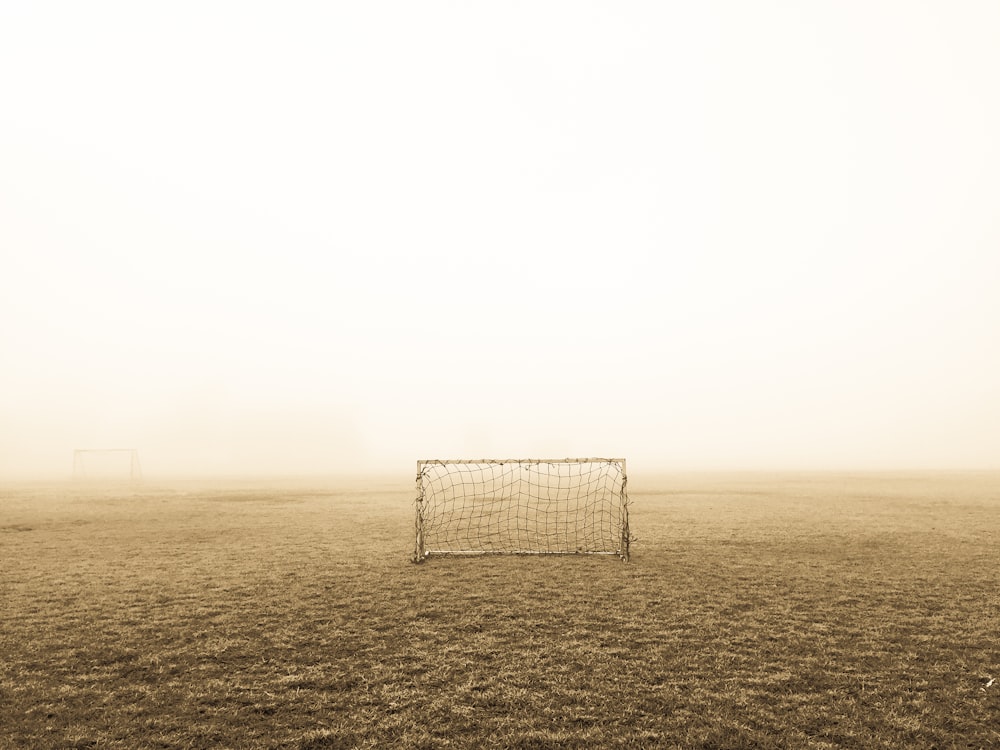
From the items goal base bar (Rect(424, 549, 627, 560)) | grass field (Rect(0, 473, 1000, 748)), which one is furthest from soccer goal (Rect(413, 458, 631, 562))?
grass field (Rect(0, 473, 1000, 748))

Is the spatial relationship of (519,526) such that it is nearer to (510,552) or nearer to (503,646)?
(510,552)

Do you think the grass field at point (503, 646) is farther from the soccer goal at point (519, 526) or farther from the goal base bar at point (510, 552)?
the soccer goal at point (519, 526)

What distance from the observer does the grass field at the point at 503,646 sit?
4.43 meters

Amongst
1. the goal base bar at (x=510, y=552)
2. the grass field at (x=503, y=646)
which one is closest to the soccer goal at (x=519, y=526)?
the goal base bar at (x=510, y=552)

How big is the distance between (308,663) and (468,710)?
2001 millimetres

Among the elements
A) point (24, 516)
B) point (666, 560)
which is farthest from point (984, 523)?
point (24, 516)

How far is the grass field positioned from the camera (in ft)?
14.5

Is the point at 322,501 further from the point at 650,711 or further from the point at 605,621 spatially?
the point at 650,711

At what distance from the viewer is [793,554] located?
1106cm

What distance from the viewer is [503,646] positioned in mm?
6121

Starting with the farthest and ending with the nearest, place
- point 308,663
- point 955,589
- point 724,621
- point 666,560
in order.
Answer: point 666,560 < point 955,589 < point 724,621 < point 308,663

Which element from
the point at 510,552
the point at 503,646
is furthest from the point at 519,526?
the point at 503,646

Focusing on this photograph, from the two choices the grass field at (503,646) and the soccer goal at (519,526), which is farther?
the soccer goal at (519,526)

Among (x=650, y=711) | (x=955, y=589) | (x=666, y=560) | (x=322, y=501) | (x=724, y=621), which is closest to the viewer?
(x=650, y=711)
